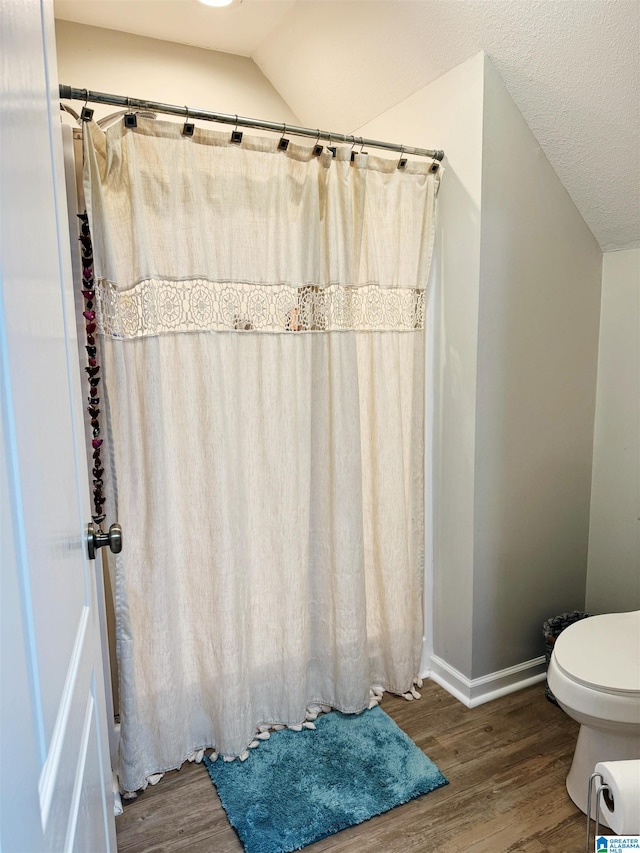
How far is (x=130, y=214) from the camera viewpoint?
1691mm

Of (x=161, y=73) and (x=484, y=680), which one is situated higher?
(x=161, y=73)

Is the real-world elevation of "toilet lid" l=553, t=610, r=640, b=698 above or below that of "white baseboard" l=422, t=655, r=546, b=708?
above

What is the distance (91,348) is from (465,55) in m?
1.60

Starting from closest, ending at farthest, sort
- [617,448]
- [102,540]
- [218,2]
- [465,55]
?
[102,540] → [465,55] → [218,2] → [617,448]

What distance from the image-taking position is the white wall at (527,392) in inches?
82.8

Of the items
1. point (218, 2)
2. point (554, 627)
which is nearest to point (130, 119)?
point (218, 2)

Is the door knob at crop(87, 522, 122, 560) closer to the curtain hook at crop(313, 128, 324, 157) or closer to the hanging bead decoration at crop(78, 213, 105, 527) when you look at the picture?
the hanging bead decoration at crop(78, 213, 105, 527)

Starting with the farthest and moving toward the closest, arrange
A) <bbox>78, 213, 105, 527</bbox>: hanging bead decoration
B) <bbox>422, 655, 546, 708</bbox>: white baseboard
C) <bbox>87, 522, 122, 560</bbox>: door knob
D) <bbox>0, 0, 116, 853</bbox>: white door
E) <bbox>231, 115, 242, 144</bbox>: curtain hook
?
<bbox>422, 655, 546, 708</bbox>: white baseboard → <bbox>231, 115, 242, 144</bbox>: curtain hook → <bbox>78, 213, 105, 527</bbox>: hanging bead decoration → <bbox>87, 522, 122, 560</bbox>: door knob → <bbox>0, 0, 116, 853</bbox>: white door

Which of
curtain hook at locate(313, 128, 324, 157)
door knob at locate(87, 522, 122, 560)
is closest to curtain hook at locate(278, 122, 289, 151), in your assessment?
curtain hook at locate(313, 128, 324, 157)

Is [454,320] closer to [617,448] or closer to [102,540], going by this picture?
[617,448]

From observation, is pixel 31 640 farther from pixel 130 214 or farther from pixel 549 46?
pixel 549 46

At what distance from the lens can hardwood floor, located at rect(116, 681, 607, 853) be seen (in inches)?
64.8

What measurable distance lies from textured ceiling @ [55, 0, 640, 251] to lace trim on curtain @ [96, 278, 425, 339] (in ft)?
2.22

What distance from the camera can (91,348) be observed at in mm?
1682
